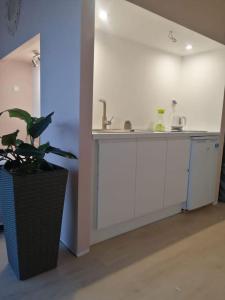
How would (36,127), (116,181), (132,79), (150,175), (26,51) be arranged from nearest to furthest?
(36,127), (116,181), (150,175), (26,51), (132,79)

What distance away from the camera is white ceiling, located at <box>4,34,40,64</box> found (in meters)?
2.34

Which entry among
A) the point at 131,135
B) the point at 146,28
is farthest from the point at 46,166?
the point at 146,28

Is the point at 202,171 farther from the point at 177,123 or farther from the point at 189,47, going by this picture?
the point at 189,47

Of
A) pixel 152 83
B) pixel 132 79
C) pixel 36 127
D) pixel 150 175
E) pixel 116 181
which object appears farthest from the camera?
pixel 152 83

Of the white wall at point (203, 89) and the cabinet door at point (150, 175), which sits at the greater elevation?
the white wall at point (203, 89)

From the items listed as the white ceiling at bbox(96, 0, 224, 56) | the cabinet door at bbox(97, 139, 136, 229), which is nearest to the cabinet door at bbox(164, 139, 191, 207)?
the cabinet door at bbox(97, 139, 136, 229)

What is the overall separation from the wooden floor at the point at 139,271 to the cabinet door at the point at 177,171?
0.38m

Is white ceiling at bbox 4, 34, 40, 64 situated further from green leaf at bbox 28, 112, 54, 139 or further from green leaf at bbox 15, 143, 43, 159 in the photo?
green leaf at bbox 15, 143, 43, 159

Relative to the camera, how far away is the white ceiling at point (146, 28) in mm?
1899

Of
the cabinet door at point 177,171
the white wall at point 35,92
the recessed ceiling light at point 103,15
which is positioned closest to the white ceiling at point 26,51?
the white wall at point 35,92

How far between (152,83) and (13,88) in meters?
1.95

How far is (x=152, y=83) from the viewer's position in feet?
9.95

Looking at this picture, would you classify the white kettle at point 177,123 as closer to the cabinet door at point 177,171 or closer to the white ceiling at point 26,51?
the cabinet door at point 177,171

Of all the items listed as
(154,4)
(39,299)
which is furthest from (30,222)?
(154,4)
